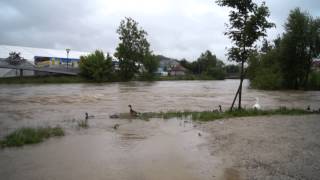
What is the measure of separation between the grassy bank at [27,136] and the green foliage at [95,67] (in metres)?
51.8

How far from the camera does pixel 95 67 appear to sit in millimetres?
63844

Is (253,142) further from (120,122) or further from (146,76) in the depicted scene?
(146,76)

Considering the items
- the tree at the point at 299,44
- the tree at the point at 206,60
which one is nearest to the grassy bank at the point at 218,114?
the tree at the point at 299,44

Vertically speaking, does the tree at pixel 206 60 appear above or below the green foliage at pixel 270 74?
above

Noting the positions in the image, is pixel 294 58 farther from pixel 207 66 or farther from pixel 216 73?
pixel 207 66

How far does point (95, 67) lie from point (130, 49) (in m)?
11.4

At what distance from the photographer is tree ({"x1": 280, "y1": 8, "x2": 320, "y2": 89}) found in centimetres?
4169

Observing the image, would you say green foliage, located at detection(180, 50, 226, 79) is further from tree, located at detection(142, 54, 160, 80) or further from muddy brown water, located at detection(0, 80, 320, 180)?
muddy brown water, located at detection(0, 80, 320, 180)

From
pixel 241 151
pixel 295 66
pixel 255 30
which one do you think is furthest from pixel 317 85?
pixel 241 151

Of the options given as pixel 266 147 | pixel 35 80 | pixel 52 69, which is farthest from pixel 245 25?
pixel 52 69

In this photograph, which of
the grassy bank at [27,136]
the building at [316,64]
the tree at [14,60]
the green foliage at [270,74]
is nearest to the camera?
the grassy bank at [27,136]

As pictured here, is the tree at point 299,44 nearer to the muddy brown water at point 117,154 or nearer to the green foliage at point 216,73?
the muddy brown water at point 117,154

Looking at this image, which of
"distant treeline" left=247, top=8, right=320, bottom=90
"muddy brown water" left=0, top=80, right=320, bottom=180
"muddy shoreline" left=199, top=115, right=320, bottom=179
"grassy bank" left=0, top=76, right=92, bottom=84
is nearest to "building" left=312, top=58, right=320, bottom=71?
"distant treeline" left=247, top=8, right=320, bottom=90

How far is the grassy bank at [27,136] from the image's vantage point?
1055 centimetres
